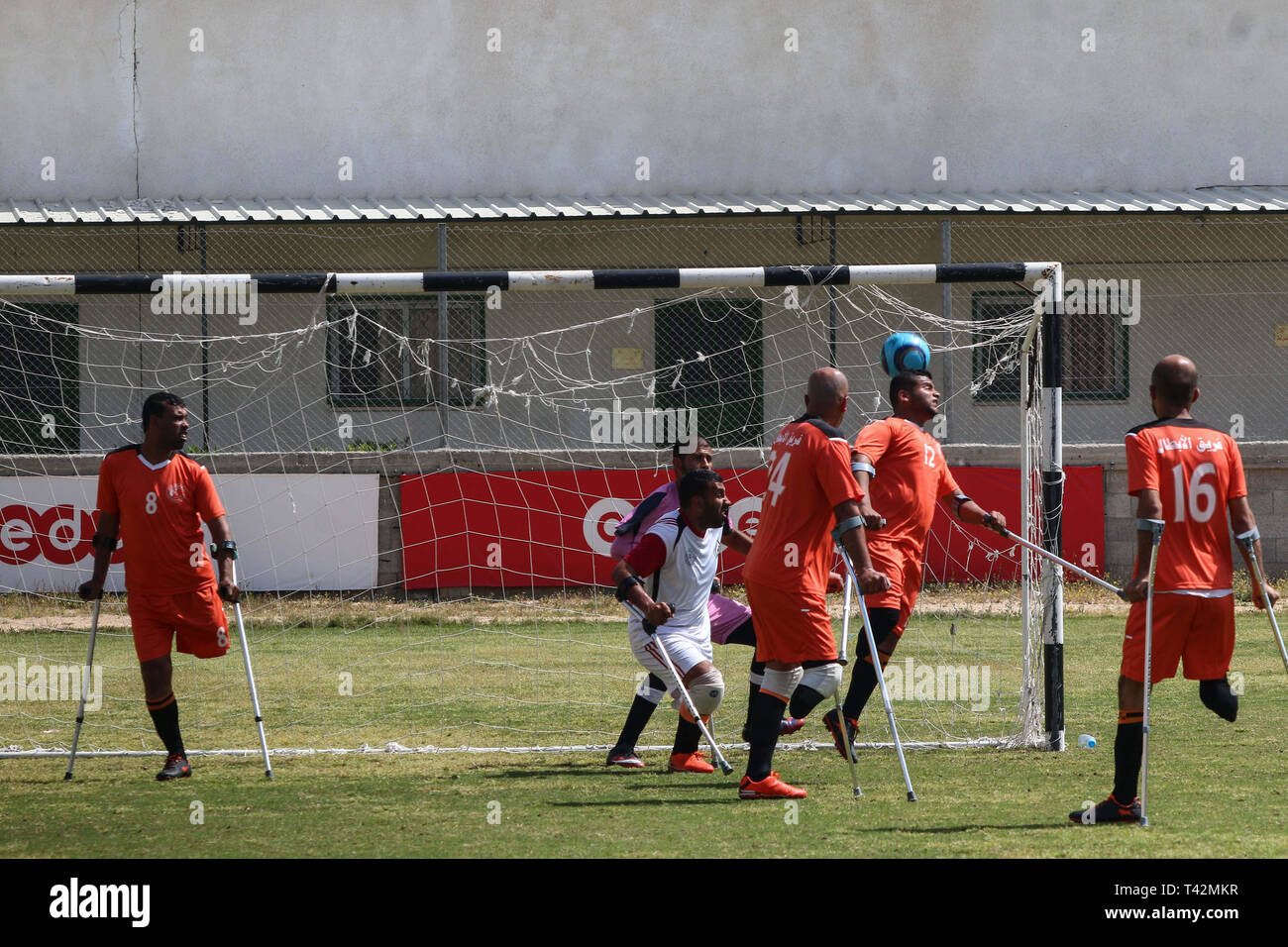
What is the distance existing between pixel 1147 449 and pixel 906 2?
15193 mm

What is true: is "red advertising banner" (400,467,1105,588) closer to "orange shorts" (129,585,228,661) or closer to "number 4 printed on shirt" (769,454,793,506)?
"orange shorts" (129,585,228,661)

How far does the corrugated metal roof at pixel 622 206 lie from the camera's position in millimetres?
17141

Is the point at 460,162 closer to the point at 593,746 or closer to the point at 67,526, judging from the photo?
the point at 67,526

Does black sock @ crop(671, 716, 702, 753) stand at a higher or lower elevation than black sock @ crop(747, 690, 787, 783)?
lower

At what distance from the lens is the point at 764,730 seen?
6.41 m

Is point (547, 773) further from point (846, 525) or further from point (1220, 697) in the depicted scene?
point (1220, 697)

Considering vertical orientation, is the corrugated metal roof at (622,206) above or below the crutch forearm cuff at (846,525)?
above

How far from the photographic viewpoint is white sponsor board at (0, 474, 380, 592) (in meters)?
13.5

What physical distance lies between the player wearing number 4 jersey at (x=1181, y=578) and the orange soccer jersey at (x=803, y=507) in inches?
47.9

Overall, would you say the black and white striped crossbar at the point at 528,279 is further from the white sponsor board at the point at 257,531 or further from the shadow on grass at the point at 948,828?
the white sponsor board at the point at 257,531

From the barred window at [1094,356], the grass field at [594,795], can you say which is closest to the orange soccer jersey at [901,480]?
the grass field at [594,795]

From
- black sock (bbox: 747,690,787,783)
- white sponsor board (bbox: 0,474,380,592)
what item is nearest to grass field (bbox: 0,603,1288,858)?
black sock (bbox: 747,690,787,783)

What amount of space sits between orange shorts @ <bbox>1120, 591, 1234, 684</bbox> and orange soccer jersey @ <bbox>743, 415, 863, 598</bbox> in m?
1.30

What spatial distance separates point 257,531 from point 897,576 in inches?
323
